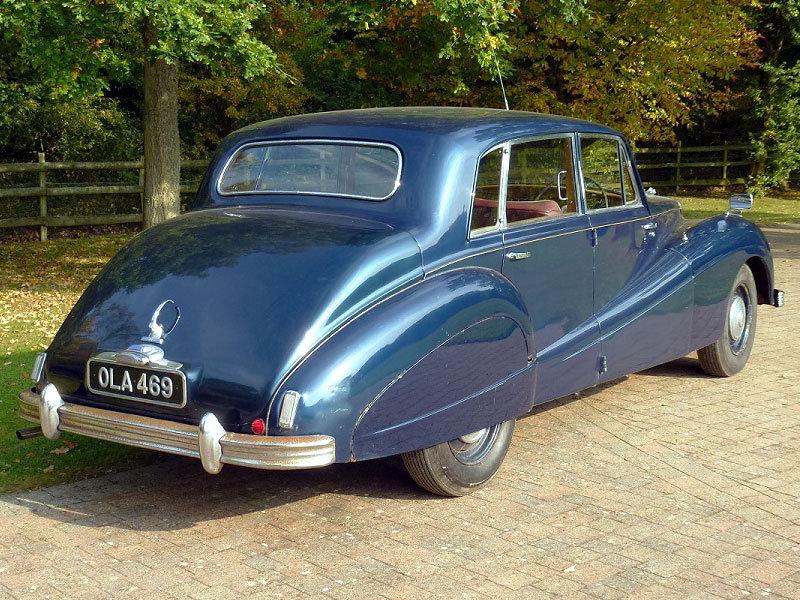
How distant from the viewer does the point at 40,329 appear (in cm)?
955


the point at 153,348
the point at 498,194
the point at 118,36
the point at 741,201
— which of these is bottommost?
the point at 153,348

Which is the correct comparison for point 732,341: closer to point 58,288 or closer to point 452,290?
point 452,290

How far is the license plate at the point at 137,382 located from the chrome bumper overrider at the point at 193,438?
0.09 meters

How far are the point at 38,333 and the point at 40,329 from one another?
0.19 meters

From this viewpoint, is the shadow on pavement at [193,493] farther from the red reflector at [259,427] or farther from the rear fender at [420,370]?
the red reflector at [259,427]

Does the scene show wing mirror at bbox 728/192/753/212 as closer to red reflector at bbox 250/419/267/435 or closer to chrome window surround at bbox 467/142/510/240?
chrome window surround at bbox 467/142/510/240

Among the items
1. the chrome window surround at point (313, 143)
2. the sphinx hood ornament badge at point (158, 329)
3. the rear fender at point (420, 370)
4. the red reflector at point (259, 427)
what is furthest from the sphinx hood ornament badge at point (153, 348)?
the chrome window surround at point (313, 143)

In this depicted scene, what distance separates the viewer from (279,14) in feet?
63.0

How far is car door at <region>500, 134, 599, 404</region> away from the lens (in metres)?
5.86

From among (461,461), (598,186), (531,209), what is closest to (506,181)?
(531,209)

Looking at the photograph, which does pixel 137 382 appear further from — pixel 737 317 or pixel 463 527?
pixel 737 317

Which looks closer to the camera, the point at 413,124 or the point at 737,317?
the point at 413,124

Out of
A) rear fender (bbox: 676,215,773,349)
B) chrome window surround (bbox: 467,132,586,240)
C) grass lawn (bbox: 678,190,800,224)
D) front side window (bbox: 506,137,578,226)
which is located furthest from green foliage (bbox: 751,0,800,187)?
front side window (bbox: 506,137,578,226)

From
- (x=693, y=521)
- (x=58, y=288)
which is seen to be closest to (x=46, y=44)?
(x=58, y=288)
